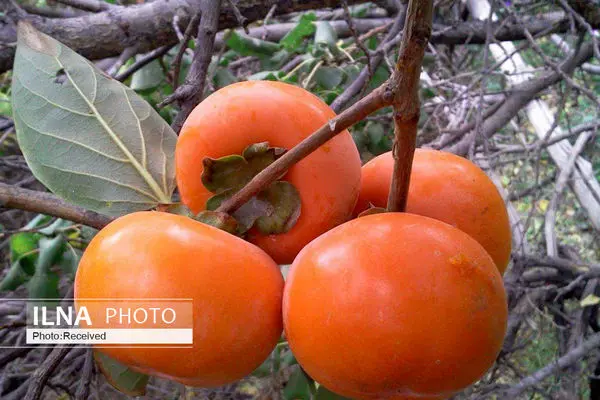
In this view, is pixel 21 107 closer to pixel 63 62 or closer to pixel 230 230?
pixel 63 62

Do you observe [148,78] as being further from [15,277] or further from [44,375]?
[44,375]

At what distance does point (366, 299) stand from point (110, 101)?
0.46 m

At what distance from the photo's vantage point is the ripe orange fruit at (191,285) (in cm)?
51

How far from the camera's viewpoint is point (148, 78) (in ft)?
4.55

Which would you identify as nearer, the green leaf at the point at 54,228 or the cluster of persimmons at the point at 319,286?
the cluster of persimmons at the point at 319,286

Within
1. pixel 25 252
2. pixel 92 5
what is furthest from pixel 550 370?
pixel 92 5

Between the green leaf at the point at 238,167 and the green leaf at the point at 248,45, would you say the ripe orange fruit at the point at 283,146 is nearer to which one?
the green leaf at the point at 238,167

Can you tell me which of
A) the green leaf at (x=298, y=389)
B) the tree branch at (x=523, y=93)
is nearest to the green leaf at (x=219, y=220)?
the green leaf at (x=298, y=389)

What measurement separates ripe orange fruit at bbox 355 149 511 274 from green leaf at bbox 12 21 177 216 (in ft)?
0.95

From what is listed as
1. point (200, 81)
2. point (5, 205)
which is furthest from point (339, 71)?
point (5, 205)

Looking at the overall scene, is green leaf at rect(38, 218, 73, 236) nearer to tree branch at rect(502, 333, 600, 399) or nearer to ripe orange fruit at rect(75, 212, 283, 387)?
ripe orange fruit at rect(75, 212, 283, 387)

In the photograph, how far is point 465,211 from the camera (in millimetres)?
643

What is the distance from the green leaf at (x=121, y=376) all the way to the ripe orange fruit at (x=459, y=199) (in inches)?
17.6

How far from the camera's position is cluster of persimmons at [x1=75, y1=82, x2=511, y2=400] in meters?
0.50
